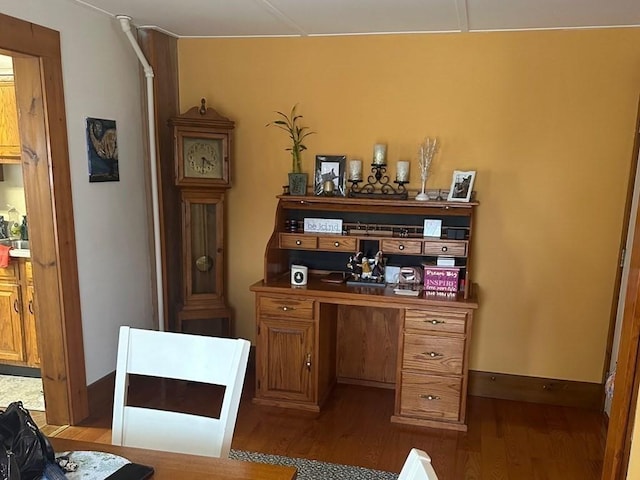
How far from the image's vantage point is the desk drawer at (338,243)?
3068 mm

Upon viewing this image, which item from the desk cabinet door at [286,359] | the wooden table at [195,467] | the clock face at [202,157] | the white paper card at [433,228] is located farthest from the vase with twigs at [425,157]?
the wooden table at [195,467]

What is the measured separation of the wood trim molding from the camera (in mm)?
3156

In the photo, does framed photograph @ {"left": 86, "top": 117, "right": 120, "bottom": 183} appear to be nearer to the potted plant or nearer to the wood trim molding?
the potted plant

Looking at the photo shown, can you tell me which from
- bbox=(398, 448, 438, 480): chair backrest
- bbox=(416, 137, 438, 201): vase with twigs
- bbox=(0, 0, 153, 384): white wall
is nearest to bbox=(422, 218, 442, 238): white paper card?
bbox=(416, 137, 438, 201): vase with twigs

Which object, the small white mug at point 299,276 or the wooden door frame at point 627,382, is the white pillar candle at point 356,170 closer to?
the small white mug at point 299,276

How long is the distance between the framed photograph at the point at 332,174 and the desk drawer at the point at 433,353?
1.00m

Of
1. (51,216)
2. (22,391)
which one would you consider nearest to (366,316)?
(51,216)

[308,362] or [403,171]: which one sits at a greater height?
[403,171]

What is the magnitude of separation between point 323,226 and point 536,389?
1.66 metres

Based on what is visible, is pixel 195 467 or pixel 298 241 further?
pixel 298 241

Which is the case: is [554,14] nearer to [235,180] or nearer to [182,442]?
[235,180]

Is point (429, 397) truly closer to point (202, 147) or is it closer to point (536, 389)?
point (536, 389)

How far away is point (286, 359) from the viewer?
304cm

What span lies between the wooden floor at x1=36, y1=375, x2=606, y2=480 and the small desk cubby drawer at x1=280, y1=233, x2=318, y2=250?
3.17 ft
